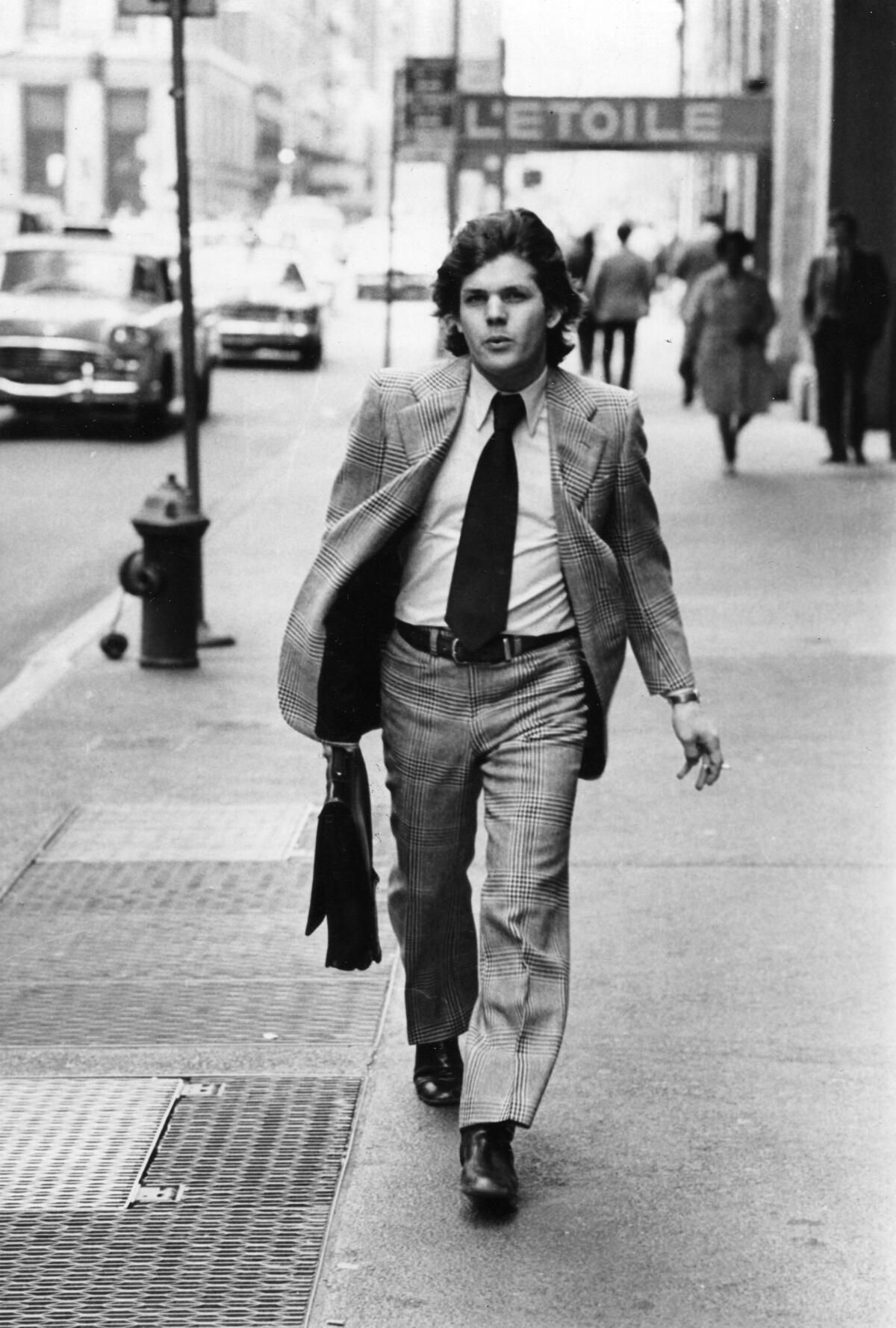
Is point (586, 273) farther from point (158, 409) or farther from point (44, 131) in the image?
point (44, 131)

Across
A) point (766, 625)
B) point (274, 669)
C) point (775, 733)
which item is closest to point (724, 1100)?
point (775, 733)

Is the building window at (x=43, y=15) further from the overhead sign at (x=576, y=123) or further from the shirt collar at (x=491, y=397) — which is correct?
the shirt collar at (x=491, y=397)

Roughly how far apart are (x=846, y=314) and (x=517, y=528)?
1382 centimetres

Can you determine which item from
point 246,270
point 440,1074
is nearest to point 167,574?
point 440,1074

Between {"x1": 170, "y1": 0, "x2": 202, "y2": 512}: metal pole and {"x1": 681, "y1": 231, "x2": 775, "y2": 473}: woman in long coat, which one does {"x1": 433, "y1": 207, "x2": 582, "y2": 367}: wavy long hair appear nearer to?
{"x1": 170, "y1": 0, "x2": 202, "y2": 512}: metal pole

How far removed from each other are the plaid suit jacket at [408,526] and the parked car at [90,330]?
16309 mm

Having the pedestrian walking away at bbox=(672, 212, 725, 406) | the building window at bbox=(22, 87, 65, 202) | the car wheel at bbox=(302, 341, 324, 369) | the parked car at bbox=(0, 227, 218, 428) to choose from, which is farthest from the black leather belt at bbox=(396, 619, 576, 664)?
the building window at bbox=(22, 87, 65, 202)

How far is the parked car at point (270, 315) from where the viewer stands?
1243 inches

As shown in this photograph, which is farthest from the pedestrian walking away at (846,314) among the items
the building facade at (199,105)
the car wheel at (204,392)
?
the building facade at (199,105)

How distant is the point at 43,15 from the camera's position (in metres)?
61.4

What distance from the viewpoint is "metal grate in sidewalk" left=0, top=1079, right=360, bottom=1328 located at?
3.90 metres

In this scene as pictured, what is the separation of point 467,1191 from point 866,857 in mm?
2946

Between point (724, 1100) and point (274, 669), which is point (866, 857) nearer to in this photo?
point (724, 1100)

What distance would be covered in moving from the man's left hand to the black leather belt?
0.92 feet
